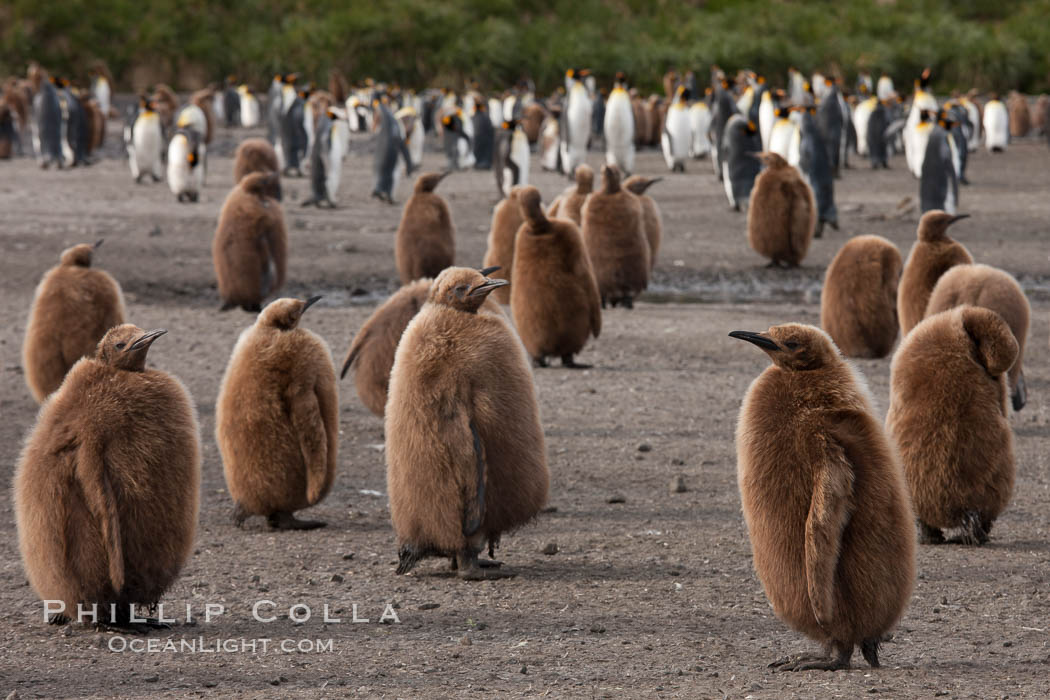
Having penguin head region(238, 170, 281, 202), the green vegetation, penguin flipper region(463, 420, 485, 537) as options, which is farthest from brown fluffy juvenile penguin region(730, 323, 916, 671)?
the green vegetation

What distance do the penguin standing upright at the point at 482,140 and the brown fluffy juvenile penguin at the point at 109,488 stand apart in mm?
20862

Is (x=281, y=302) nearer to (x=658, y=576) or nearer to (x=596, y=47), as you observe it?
(x=658, y=576)

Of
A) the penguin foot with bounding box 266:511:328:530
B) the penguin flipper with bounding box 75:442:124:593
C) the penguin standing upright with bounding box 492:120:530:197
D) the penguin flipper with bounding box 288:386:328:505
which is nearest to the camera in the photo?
the penguin flipper with bounding box 75:442:124:593

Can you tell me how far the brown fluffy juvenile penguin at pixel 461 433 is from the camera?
172 inches

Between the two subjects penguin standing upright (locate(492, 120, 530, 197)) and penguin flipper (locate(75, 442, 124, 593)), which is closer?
penguin flipper (locate(75, 442, 124, 593))

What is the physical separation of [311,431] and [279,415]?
0.45 ft

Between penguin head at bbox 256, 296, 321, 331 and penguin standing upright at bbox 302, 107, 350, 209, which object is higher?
penguin standing upright at bbox 302, 107, 350, 209

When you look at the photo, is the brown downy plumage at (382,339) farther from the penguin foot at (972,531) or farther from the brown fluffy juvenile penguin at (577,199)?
the brown fluffy juvenile penguin at (577,199)

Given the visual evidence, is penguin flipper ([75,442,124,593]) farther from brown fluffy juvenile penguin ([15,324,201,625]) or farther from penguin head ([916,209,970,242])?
penguin head ([916,209,970,242])

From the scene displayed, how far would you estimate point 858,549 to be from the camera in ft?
11.5

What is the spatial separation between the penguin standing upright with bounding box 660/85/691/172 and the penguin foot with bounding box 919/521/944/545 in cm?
1924

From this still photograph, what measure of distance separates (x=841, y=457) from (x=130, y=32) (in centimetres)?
4875

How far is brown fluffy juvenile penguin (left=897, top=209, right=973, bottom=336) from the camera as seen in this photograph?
23.0 feet

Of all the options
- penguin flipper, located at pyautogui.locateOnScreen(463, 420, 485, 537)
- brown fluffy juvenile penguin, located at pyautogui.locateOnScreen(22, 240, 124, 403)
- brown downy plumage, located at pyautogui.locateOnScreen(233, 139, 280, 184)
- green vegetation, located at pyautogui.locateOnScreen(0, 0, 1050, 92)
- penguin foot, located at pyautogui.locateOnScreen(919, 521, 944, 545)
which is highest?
green vegetation, located at pyautogui.locateOnScreen(0, 0, 1050, 92)
